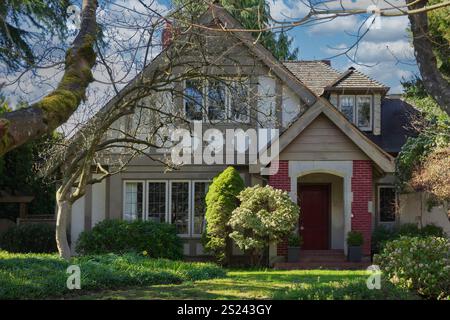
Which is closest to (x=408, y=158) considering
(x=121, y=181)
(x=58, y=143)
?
(x=121, y=181)

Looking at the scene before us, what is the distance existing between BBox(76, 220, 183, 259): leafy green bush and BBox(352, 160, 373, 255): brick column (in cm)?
551

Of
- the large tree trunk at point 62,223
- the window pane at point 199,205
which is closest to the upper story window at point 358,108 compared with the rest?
the window pane at point 199,205

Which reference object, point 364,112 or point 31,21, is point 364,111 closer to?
point 364,112

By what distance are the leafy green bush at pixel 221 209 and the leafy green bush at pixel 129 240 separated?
1.18 metres

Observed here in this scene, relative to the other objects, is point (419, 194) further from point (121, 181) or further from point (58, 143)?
point (58, 143)

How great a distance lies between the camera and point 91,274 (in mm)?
12203

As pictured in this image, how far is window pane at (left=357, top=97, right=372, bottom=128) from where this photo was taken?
80.0 ft

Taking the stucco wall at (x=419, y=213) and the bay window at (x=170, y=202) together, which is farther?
the stucco wall at (x=419, y=213)

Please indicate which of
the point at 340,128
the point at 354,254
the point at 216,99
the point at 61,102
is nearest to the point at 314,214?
the point at 354,254

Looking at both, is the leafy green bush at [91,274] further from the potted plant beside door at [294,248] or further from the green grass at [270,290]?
the potted plant beside door at [294,248]

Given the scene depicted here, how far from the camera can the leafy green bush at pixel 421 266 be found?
10.2 metres

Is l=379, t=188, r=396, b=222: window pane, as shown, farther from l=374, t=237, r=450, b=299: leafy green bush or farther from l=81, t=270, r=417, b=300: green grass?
l=374, t=237, r=450, b=299: leafy green bush

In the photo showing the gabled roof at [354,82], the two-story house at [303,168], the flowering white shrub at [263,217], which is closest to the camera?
the flowering white shrub at [263,217]

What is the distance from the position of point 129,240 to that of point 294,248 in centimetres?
488
